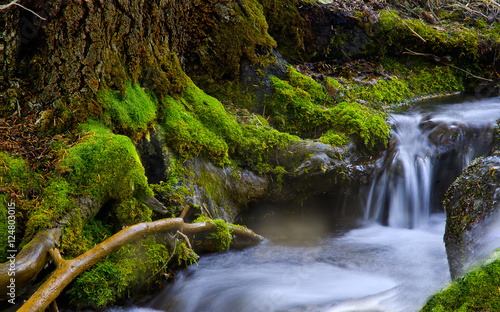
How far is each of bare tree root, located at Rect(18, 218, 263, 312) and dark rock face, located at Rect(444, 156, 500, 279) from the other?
236 centimetres

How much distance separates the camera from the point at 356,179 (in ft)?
17.1

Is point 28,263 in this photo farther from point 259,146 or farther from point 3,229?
point 259,146

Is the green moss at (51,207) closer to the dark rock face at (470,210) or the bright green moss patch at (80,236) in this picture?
the bright green moss patch at (80,236)

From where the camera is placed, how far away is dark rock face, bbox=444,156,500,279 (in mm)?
2838

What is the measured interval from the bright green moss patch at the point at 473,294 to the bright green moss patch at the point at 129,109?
3.25m

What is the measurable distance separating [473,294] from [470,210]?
1137 mm

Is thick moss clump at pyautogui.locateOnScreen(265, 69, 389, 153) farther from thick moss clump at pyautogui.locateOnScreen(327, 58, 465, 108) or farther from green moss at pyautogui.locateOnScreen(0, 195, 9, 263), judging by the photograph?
green moss at pyautogui.locateOnScreen(0, 195, 9, 263)

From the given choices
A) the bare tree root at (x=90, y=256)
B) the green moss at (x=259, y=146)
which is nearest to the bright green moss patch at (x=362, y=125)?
the green moss at (x=259, y=146)

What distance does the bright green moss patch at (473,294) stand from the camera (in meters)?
2.11

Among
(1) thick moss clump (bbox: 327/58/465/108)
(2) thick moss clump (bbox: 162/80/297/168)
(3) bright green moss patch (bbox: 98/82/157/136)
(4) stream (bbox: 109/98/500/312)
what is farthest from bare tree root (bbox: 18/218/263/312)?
(1) thick moss clump (bbox: 327/58/465/108)

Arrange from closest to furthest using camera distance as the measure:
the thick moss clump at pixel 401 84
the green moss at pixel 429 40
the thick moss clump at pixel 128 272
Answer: the thick moss clump at pixel 128 272, the thick moss clump at pixel 401 84, the green moss at pixel 429 40

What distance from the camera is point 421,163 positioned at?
5.63m

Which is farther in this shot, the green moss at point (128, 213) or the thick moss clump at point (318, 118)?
the thick moss clump at point (318, 118)

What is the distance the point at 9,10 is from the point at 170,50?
6.15 feet
